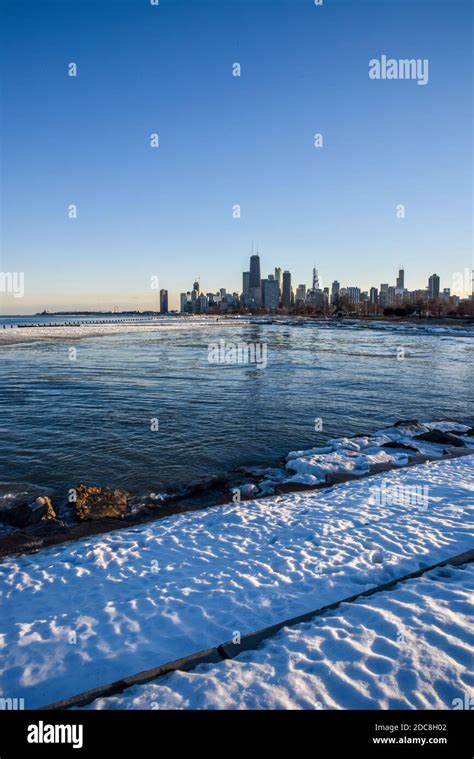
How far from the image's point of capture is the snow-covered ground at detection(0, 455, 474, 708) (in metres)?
5.43

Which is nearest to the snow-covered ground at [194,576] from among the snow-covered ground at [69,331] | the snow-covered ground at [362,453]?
the snow-covered ground at [362,453]

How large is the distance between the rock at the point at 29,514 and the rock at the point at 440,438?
1250 centimetres

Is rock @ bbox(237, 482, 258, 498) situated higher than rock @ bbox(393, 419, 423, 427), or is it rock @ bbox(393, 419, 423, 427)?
rock @ bbox(393, 419, 423, 427)

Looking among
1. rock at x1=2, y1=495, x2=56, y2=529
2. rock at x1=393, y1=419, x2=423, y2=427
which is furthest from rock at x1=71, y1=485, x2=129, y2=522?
rock at x1=393, y1=419, x2=423, y2=427

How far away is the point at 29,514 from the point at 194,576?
4501mm

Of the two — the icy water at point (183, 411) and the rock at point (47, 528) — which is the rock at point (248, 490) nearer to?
the icy water at point (183, 411)

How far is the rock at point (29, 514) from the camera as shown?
945cm

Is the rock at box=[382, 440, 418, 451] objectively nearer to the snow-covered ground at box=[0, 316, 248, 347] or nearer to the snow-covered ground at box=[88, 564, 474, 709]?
the snow-covered ground at box=[88, 564, 474, 709]

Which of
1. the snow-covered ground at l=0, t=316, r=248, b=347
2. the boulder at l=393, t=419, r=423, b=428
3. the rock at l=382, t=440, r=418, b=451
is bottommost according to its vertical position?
the rock at l=382, t=440, r=418, b=451

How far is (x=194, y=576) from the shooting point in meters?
7.19

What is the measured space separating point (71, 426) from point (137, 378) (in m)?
12.6

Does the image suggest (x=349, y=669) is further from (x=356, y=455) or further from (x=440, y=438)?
(x=440, y=438)

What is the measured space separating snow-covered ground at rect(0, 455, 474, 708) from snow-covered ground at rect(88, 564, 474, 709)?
521mm

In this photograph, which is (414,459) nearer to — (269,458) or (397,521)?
(269,458)
